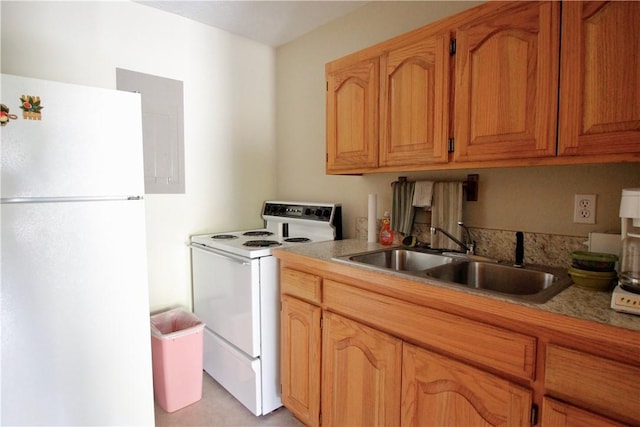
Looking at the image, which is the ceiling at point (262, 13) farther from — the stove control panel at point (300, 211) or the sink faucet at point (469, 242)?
the sink faucet at point (469, 242)

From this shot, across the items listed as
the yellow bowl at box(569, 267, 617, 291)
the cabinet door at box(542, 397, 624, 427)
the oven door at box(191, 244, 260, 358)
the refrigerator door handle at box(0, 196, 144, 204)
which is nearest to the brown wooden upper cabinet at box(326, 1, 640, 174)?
the yellow bowl at box(569, 267, 617, 291)

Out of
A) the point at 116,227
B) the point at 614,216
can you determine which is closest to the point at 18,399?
the point at 116,227

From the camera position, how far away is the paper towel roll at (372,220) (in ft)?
6.49

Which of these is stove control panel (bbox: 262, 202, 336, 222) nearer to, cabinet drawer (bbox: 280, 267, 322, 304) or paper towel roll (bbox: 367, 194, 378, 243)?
paper towel roll (bbox: 367, 194, 378, 243)

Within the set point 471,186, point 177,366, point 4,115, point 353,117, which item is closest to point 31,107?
point 4,115

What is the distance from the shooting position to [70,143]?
1.36 m

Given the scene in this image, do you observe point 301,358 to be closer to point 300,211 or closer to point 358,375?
point 358,375

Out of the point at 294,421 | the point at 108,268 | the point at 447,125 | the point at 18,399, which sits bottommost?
the point at 294,421

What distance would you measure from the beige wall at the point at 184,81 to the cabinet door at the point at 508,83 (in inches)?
68.7

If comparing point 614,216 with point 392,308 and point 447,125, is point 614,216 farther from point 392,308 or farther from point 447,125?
point 392,308

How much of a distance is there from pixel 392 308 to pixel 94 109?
144 cm

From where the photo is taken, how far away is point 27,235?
131 cm

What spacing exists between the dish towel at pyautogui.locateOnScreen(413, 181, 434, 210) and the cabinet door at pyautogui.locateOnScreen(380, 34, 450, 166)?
0.84ft

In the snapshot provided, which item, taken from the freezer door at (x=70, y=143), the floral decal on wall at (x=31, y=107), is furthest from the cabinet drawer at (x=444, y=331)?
the floral decal on wall at (x=31, y=107)
